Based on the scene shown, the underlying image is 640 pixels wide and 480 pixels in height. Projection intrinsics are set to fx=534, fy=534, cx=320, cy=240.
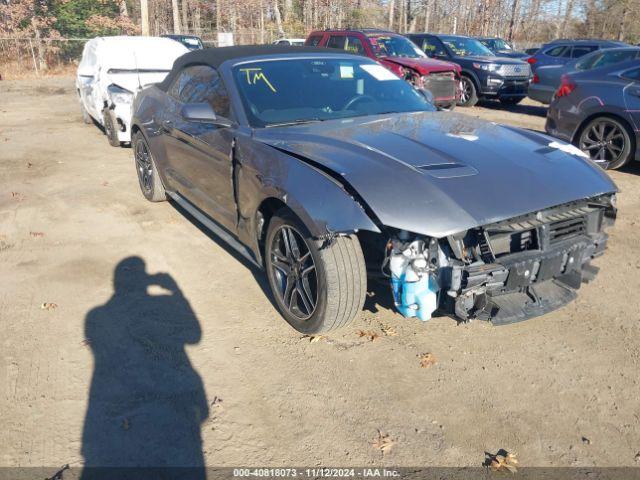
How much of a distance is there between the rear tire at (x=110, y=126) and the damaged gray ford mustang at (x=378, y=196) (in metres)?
5.20

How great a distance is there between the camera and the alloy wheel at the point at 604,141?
7344 mm

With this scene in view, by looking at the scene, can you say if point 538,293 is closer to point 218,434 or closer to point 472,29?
point 218,434

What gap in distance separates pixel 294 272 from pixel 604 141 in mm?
5993

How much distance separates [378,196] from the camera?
2869 mm

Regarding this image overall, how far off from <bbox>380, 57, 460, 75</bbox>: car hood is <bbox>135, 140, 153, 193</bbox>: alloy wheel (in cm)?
770

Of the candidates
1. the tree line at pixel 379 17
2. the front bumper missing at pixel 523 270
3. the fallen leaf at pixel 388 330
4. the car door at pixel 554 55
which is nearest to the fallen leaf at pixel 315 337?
the fallen leaf at pixel 388 330

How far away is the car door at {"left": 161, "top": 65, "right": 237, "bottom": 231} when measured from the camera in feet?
13.2

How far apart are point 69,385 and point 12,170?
6020 millimetres

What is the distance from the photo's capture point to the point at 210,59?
180 inches

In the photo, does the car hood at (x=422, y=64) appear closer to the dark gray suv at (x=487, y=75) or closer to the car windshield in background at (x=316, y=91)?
the dark gray suv at (x=487, y=75)

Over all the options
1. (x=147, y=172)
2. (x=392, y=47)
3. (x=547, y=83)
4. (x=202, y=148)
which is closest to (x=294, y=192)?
(x=202, y=148)

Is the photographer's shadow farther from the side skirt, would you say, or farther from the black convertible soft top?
the black convertible soft top

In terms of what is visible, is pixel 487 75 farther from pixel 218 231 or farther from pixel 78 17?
pixel 78 17

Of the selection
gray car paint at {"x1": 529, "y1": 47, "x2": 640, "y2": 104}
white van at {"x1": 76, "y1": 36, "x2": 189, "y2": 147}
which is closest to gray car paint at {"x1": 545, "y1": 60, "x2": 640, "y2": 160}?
gray car paint at {"x1": 529, "y1": 47, "x2": 640, "y2": 104}
